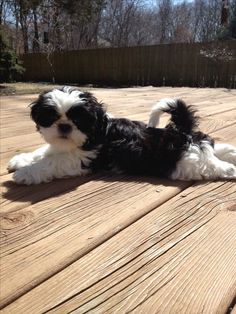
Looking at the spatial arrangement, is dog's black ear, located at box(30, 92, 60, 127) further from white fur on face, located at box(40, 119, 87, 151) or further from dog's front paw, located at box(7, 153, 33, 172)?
dog's front paw, located at box(7, 153, 33, 172)

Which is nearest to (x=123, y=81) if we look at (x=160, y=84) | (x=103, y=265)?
(x=160, y=84)

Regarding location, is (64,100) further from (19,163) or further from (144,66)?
(144,66)

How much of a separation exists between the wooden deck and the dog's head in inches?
8.9

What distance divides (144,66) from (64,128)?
14.0m

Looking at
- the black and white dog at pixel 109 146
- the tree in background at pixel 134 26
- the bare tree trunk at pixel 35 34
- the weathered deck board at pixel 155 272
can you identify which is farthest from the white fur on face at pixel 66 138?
the tree in background at pixel 134 26

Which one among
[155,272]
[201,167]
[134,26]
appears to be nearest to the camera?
[155,272]

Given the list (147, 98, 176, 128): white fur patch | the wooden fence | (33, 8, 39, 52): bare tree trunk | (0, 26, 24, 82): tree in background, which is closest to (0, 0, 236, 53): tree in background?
(33, 8, 39, 52): bare tree trunk

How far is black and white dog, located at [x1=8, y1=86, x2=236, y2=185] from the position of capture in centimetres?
214

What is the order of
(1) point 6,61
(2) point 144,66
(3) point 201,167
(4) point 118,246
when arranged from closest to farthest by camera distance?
(4) point 118,246, (3) point 201,167, (1) point 6,61, (2) point 144,66

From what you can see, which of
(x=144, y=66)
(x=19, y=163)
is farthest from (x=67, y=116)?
(x=144, y=66)

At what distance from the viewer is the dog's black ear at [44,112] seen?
84.4 inches

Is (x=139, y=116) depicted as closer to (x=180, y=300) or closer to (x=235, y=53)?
(x=180, y=300)

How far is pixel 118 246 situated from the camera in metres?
1.35

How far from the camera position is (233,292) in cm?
110
